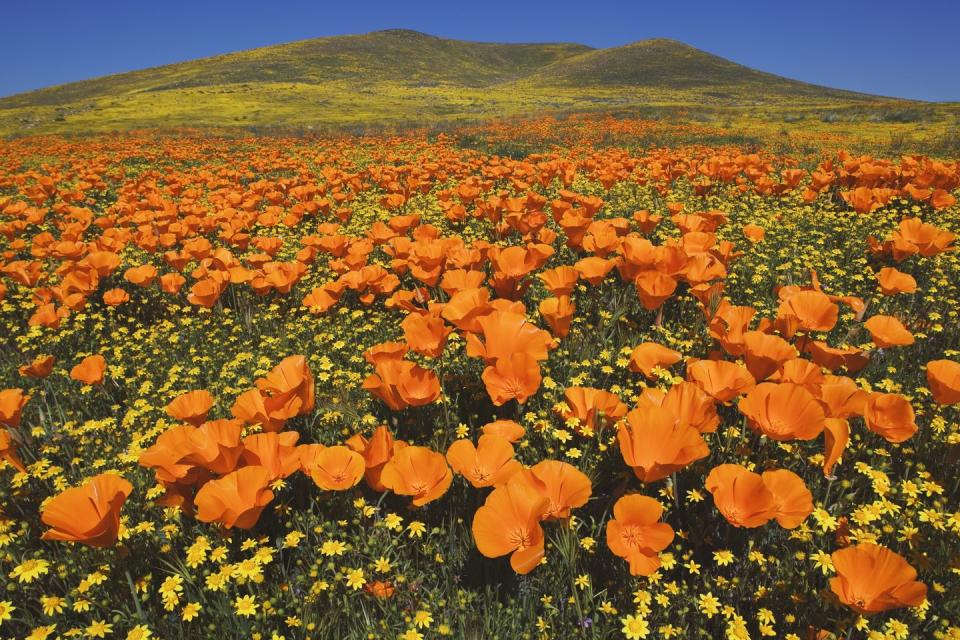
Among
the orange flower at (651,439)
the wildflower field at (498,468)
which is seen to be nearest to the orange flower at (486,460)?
the wildflower field at (498,468)

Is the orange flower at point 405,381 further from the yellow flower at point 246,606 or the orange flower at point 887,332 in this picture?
the orange flower at point 887,332

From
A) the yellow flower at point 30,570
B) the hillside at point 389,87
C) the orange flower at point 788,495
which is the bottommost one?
the yellow flower at point 30,570

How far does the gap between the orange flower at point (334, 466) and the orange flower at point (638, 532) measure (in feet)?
3.09

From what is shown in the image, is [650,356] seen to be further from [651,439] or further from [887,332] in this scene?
[887,332]

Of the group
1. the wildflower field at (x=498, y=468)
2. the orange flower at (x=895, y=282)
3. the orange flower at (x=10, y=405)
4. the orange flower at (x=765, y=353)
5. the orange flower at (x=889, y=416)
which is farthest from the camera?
the orange flower at (x=895, y=282)

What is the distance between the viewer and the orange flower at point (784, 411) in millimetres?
1834

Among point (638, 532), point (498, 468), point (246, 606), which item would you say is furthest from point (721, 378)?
point (246, 606)

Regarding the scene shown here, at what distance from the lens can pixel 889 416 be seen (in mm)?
1989

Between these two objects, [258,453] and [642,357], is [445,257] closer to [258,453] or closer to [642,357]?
[642,357]

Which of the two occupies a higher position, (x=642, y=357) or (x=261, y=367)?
(x=642, y=357)

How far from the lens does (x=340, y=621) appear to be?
1.84 m

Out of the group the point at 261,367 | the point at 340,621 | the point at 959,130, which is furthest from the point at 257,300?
the point at 959,130

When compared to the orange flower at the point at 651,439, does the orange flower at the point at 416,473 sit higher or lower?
lower

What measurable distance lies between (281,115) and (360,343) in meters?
37.8
